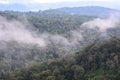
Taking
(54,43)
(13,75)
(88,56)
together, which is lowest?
(54,43)

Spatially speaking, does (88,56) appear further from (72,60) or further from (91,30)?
(91,30)

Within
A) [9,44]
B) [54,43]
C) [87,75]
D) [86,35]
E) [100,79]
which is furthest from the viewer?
[86,35]

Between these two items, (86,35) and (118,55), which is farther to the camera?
(86,35)

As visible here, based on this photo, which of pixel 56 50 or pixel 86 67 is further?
pixel 56 50

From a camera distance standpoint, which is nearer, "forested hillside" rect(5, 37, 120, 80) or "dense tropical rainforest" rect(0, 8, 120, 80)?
"forested hillside" rect(5, 37, 120, 80)

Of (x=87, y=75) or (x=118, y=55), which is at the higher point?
(x=118, y=55)

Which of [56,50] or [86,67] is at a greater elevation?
[86,67]

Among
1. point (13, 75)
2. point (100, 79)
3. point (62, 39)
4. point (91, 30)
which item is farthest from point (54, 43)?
point (100, 79)

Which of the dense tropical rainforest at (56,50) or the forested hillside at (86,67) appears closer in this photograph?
the forested hillside at (86,67)
